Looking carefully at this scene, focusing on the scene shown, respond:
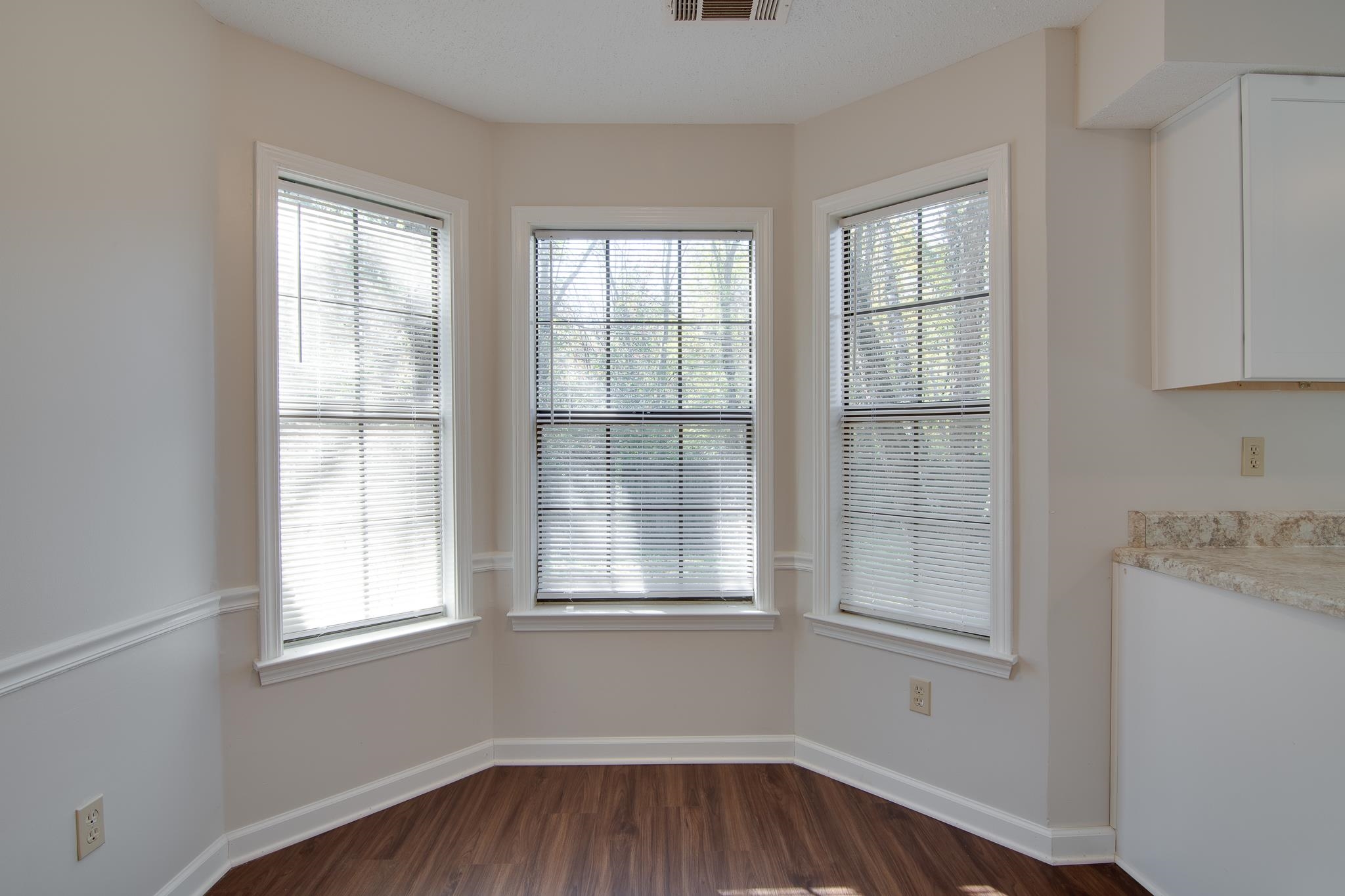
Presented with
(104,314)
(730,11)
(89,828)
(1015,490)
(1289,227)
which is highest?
(730,11)

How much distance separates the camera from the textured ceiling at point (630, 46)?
1.89m

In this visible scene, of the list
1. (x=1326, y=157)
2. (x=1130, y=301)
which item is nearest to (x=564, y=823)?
(x=1130, y=301)

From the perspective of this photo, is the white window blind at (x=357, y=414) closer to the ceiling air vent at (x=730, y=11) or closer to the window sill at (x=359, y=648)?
the window sill at (x=359, y=648)

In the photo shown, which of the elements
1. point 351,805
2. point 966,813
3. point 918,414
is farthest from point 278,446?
point 966,813

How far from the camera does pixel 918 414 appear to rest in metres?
2.29

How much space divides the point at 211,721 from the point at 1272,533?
3331mm

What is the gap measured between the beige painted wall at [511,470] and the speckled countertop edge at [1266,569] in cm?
129

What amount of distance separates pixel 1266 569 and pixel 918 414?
3.38 feet

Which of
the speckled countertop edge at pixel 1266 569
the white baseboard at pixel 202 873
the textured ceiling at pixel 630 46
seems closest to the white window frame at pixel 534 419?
the textured ceiling at pixel 630 46

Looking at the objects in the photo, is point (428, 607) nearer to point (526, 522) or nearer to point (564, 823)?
point (526, 522)

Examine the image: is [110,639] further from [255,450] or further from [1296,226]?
[1296,226]

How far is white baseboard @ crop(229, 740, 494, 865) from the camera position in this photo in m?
1.98

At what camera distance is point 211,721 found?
1.90m

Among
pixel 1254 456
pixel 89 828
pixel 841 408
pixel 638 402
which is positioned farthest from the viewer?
pixel 638 402
